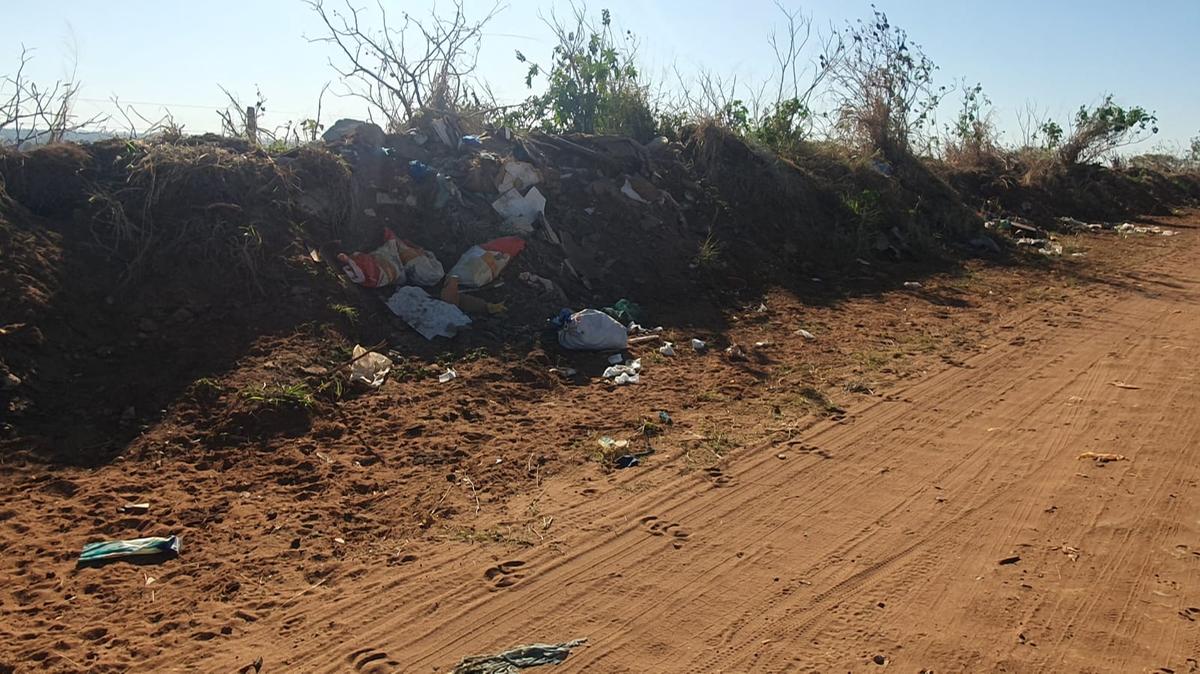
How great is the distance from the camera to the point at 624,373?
566 cm

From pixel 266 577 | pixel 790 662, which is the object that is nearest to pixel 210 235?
pixel 266 577

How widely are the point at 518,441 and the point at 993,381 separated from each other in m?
3.30

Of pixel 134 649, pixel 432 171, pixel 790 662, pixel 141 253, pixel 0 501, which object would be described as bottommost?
pixel 790 662

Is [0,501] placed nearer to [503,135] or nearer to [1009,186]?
[503,135]

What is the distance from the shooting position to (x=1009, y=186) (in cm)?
1609

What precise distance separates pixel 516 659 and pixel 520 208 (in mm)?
5528

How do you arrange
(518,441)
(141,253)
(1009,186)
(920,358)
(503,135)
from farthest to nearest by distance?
(1009,186) < (503,135) < (920,358) < (141,253) < (518,441)

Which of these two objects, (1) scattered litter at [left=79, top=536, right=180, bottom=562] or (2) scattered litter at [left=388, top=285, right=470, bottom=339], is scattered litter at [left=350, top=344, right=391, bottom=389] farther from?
(1) scattered litter at [left=79, top=536, right=180, bottom=562]

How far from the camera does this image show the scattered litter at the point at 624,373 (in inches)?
218

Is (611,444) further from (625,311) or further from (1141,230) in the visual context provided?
(1141,230)

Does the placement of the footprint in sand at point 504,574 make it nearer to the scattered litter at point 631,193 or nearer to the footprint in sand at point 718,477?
the footprint in sand at point 718,477

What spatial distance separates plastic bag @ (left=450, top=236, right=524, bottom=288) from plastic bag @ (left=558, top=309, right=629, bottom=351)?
3.02 ft

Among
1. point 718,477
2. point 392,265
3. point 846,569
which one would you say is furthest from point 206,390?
point 846,569

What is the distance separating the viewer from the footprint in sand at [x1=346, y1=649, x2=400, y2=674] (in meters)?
2.61
